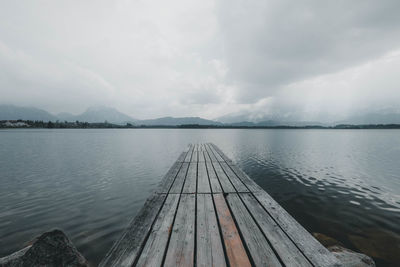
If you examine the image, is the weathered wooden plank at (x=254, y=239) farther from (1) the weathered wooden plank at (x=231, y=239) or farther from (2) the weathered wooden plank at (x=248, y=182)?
(2) the weathered wooden plank at (x=248, y=182)

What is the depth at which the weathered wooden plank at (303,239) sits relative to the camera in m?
2.71

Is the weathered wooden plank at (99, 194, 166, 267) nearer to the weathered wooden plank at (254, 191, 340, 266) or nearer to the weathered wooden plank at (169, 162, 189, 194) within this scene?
the weathered wooden plank at (169, 162, 189, 194)

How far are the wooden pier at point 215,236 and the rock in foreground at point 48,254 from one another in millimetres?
1678

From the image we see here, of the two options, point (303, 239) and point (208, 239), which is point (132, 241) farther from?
point (303, 239)

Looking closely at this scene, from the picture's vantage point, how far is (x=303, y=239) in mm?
3242

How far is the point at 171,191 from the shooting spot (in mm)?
5801

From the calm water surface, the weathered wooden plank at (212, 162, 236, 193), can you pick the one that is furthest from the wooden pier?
the calm water surface

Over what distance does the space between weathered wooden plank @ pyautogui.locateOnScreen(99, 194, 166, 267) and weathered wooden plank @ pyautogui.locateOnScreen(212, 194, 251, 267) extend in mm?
1713

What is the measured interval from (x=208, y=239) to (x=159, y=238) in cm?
104

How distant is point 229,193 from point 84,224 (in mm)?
6997

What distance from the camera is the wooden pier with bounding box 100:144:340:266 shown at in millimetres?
2713

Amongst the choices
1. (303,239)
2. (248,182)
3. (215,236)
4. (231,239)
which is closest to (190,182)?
(248,182)

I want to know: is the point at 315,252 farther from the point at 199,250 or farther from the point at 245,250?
the point at 199,250

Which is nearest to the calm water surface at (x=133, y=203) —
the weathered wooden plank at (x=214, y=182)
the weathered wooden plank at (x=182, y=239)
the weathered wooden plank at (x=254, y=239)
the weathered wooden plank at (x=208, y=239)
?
the weathered wooden plank at (x=182, y=239)
